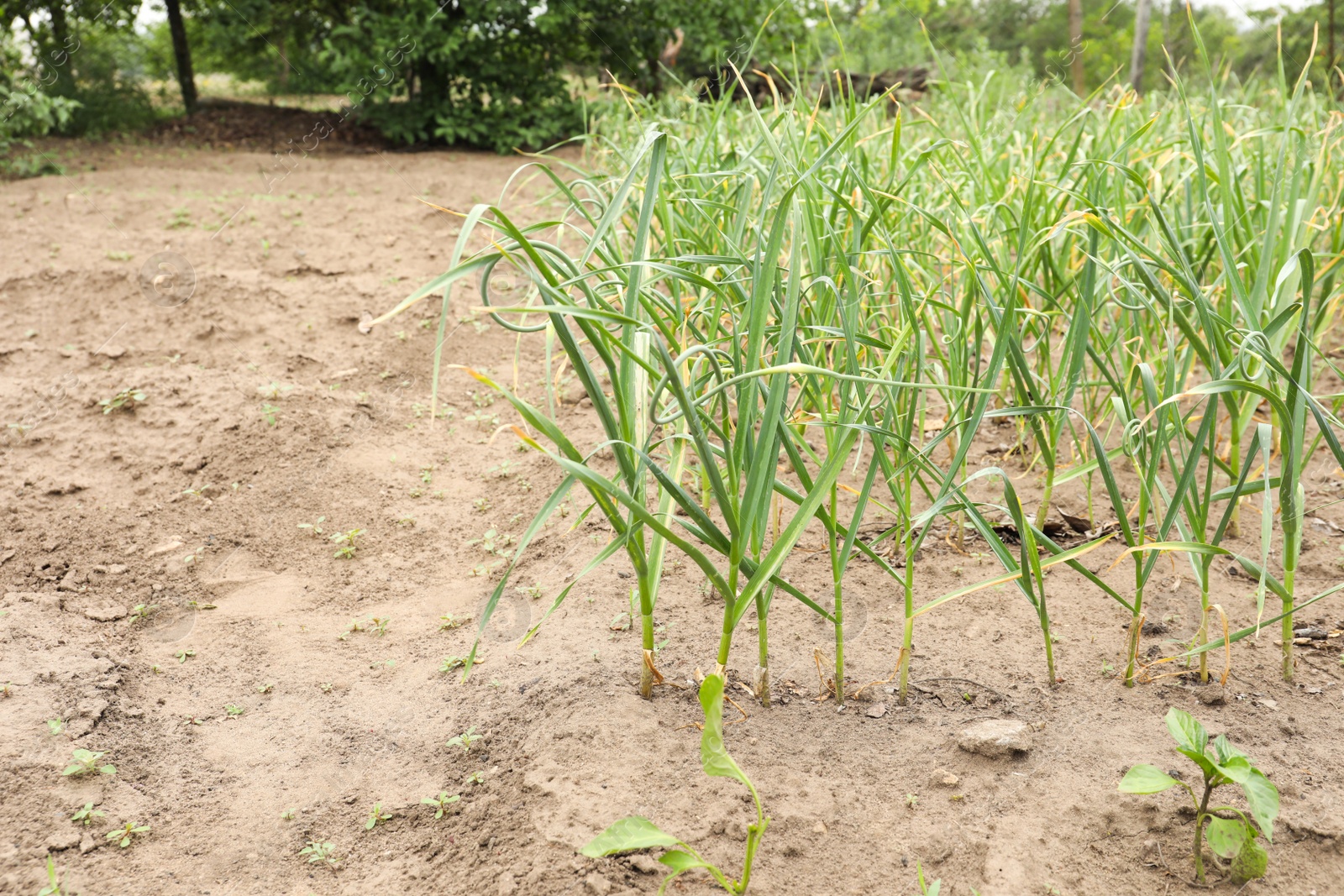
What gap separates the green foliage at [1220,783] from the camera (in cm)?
100

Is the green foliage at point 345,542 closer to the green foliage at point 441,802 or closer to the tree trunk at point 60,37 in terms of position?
the green foliage at point 441,802

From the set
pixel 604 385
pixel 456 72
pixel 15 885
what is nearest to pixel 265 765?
pixel 15 885

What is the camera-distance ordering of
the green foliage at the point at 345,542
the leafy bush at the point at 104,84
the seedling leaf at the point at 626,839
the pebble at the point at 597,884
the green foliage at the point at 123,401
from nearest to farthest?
the seedling leaf at the point at 626,839, the pebble at the point at 597,884, the green foliage at the point at 345,542, the green foliage at the point at 123,401, the leafy bush at the point at 104,84

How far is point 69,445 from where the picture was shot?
8.39 feet

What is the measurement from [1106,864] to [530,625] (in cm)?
103

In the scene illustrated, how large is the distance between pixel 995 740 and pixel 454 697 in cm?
85

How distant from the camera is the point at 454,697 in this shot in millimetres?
1539

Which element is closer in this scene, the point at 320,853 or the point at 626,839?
the point at 626,839

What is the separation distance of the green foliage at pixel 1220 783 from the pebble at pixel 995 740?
0.24m

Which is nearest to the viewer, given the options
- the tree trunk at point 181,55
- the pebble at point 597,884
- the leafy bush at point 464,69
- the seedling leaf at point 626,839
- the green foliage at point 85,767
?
the seedling leaf at point 626,839

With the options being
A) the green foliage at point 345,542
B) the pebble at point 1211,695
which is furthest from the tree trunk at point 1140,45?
the green foliage at point 345,542

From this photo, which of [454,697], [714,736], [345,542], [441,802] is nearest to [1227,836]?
[714,736]

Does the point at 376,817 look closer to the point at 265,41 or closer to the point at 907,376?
the point at 907,376

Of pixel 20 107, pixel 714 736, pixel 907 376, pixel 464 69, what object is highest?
pixel 464 69
